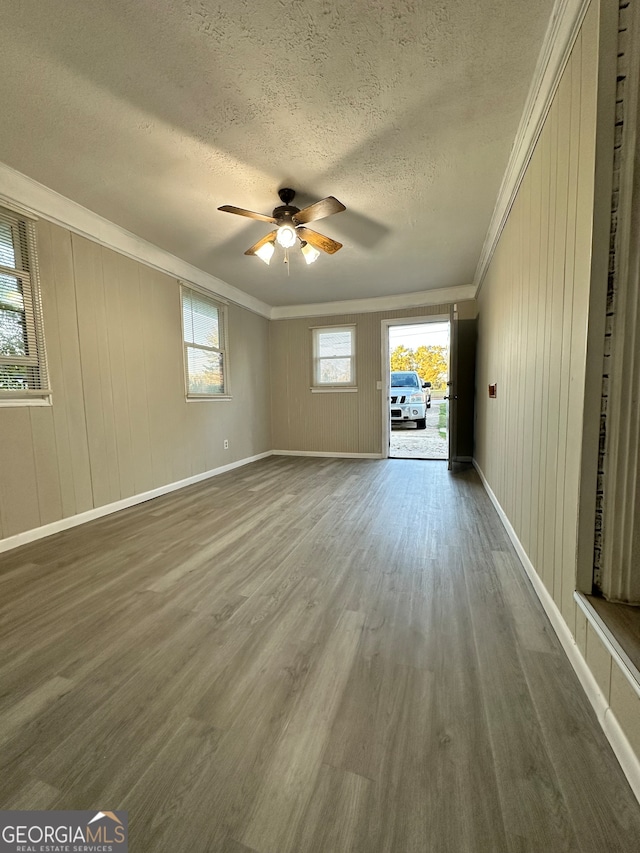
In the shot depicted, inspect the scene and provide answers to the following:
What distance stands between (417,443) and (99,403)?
5342 millimetres

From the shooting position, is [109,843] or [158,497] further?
[158,497]

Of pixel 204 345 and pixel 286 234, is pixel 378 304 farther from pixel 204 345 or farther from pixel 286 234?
pixel 286 234

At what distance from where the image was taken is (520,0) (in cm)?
130

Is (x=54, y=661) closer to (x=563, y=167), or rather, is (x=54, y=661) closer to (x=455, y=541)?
(x=455, y=541)

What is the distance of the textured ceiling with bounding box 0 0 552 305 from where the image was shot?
137cm

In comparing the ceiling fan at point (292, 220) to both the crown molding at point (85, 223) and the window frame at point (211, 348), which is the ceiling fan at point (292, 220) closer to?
the crown molding at point (85, 223)

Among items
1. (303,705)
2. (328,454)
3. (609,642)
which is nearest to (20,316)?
(303,705)

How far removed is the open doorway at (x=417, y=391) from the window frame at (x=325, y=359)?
54 centimetres

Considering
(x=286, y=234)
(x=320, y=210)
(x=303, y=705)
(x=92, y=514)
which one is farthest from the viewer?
(x=92, y=514)

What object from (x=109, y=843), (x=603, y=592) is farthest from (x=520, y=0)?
(x=109, y=843)

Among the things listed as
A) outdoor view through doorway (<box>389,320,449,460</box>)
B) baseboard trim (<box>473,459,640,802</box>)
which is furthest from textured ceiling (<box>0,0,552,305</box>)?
outdoor view through doorway (<box>389,320,449,460</box>)

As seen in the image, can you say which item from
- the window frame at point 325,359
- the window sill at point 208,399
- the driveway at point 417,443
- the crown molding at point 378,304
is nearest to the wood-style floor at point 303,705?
the window sill at point 208,399

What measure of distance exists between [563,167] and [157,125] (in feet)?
6.77

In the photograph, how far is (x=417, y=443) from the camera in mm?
6578
